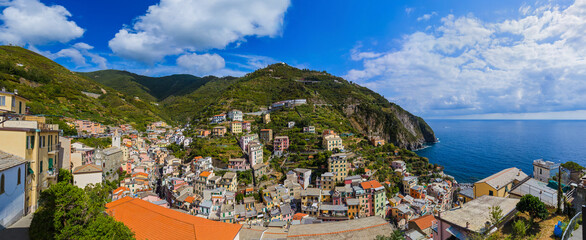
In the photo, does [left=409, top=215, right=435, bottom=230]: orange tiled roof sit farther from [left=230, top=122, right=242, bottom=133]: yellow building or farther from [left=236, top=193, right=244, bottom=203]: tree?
[left=230, top=122, right=242, bottom=133]: yellow building

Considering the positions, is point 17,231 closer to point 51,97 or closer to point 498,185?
point 498,185

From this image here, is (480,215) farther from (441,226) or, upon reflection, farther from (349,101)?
(349,101)

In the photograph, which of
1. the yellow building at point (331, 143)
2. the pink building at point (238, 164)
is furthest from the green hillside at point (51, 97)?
the yellow building at point (331, 143)

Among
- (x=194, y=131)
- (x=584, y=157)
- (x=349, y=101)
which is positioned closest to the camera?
(x=584, y=157)

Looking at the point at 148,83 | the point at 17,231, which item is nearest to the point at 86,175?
the point at 17,231

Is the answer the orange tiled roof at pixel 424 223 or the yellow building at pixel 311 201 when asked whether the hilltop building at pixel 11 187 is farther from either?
the orange tiled roof at pixel 424 223

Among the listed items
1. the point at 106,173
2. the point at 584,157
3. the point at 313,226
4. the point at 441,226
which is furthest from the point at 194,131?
the point at 584,157
